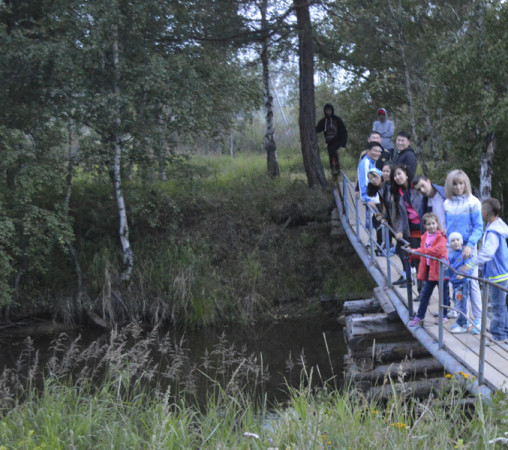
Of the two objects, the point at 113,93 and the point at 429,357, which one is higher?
the point at 113,93

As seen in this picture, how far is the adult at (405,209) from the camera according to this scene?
26.1 feet

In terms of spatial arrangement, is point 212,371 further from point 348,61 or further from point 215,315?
point 348,61

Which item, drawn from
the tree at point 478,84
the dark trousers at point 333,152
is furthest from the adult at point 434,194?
the dark trousers at point 333,152

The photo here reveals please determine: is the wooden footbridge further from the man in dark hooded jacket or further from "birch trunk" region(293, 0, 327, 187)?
"birch trunk" region(293, 0, 327, 187)

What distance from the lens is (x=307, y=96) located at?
15.6 metres

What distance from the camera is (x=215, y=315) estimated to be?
13531 millimetres

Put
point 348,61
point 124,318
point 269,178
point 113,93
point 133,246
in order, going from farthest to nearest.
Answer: point 269,178
point 348,61
point 133,246
point 124,318
point 113,93

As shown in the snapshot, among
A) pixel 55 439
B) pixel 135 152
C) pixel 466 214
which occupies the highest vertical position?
pixel 135 152

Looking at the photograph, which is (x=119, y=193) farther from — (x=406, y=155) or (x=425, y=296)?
(x=425, y=296)

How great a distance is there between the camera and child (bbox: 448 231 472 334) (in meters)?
6.47

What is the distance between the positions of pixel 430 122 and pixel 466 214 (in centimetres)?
990

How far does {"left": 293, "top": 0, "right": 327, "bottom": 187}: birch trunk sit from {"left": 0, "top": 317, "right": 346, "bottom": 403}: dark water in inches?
156

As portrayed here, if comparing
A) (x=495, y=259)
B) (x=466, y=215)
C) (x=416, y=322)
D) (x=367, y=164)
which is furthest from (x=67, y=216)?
(x=495, y=259)

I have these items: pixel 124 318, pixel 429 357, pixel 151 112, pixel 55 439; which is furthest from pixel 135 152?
pixel 55 439
